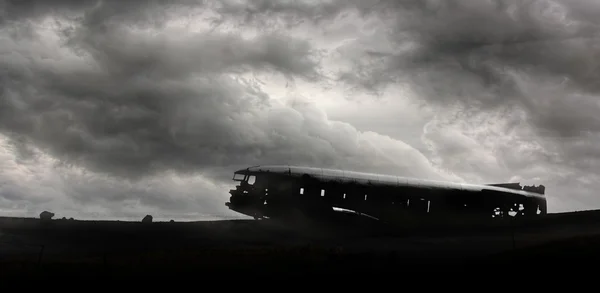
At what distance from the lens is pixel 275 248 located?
1248 inches

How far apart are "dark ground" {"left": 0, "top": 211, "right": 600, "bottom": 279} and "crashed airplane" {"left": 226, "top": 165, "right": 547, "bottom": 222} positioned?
5.51 feet

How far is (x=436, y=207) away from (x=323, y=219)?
1320 cm

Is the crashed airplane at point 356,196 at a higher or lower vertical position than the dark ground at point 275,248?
higher

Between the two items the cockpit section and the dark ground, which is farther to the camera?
the cockpit section

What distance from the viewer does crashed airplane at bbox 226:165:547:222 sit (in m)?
40.2

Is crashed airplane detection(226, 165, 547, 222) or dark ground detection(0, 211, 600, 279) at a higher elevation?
crashed airplane detection(226, 165, 547, 222)

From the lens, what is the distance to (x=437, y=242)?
36406 millimetres

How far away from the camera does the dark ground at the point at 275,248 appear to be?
80.2 feet

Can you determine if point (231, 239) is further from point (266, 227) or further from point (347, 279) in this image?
point (347, 279)

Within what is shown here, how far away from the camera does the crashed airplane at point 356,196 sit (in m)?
40.2

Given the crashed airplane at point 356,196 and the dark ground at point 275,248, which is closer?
the dark ground at point 275,248

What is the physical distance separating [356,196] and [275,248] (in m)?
13.5

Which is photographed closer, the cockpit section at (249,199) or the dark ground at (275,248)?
the dark ground at (275,248)

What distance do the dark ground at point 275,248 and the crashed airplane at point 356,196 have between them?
1679mm
